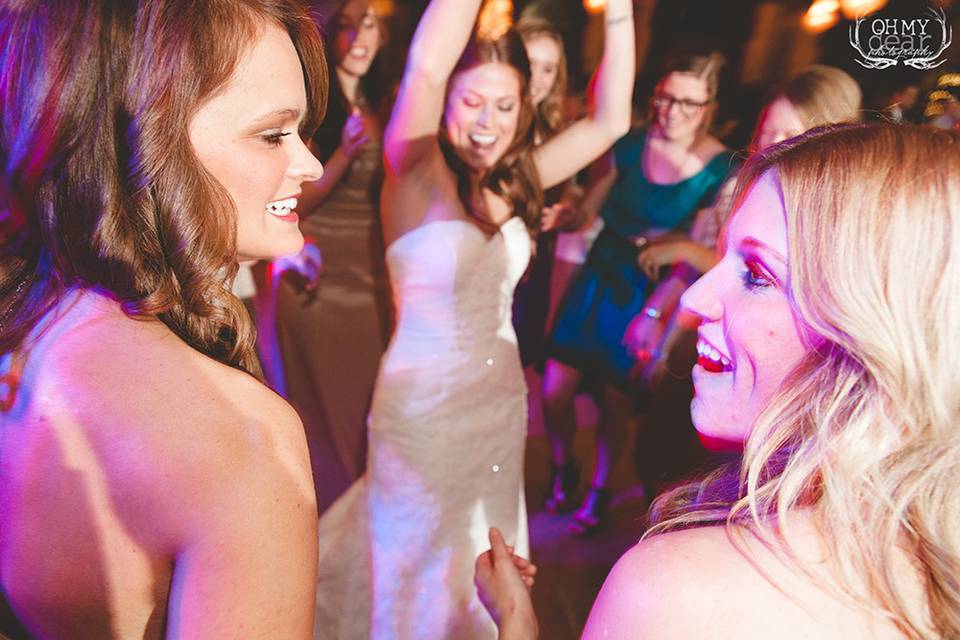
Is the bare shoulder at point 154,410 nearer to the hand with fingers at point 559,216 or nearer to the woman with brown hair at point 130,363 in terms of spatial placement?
the woman with brown hair at point 130,363

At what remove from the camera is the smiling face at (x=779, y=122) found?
2334mm

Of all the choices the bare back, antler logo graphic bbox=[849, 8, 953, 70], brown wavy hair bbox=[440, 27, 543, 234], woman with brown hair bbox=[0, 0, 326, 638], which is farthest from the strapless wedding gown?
antler logo graphic bbox=[849, 8, 953, 70]

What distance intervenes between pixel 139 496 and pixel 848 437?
27.9 inches

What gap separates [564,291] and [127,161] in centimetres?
260

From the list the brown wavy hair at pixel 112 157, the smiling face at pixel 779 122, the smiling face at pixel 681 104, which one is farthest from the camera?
the smiling face at pixel 681 104

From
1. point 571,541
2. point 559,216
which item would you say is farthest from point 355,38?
point 571,541

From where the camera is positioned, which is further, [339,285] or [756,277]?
[339,285]

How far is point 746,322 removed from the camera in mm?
826

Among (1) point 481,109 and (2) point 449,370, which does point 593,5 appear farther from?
(2) point 449,370

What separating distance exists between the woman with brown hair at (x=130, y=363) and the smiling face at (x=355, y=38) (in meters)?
Result: 2.06

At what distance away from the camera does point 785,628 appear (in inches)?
24.7

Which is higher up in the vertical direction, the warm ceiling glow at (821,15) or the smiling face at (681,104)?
the warm ceiling glow at (821,15)

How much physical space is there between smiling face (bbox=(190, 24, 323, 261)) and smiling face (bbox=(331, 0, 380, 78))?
1.95 metres

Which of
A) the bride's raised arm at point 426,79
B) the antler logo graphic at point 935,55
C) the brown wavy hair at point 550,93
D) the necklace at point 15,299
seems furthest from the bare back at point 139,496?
the antler logo graphic at point 935,55
